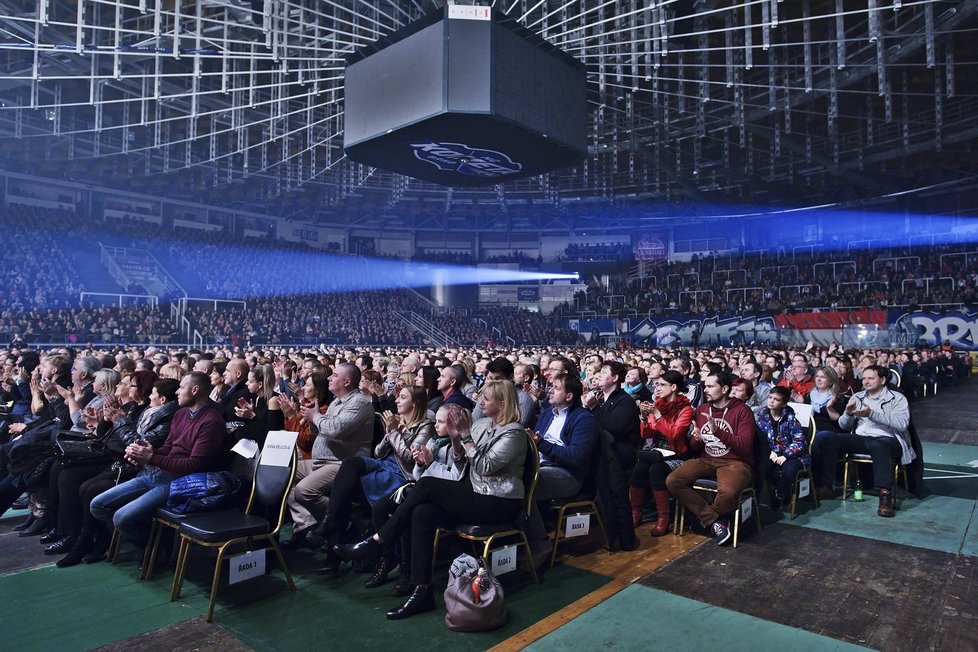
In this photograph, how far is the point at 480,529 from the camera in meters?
3.68

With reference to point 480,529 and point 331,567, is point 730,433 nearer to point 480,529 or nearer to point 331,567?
point 480,529

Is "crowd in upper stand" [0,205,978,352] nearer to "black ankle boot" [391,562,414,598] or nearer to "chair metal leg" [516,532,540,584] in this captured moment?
"black ankle boot" [391,562,414,598]

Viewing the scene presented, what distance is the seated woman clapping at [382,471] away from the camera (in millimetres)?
4113

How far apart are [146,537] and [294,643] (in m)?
1.61

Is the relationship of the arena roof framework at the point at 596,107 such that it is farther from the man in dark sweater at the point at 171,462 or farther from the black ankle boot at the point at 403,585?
the black ankle boot at the point at 403,585

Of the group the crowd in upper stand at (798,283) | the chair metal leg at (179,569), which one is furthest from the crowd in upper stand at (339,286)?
the chair metal leg at (179,569)

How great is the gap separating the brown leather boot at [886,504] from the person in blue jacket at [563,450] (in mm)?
3059

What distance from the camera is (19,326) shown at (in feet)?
63.0

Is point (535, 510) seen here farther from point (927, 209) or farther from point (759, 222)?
point (759, 222)

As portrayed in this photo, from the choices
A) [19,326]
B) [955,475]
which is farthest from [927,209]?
[19,326]

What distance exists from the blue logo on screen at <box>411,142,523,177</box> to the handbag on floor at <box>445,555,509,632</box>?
28.9ft

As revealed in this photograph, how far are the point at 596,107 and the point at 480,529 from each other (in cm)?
1621

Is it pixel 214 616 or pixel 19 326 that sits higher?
pixel 19 326

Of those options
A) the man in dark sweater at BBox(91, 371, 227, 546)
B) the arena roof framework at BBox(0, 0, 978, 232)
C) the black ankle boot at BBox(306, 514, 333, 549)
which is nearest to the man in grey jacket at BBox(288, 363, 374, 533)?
the black ankle boot at BBox(306, 514, 333, 549)
